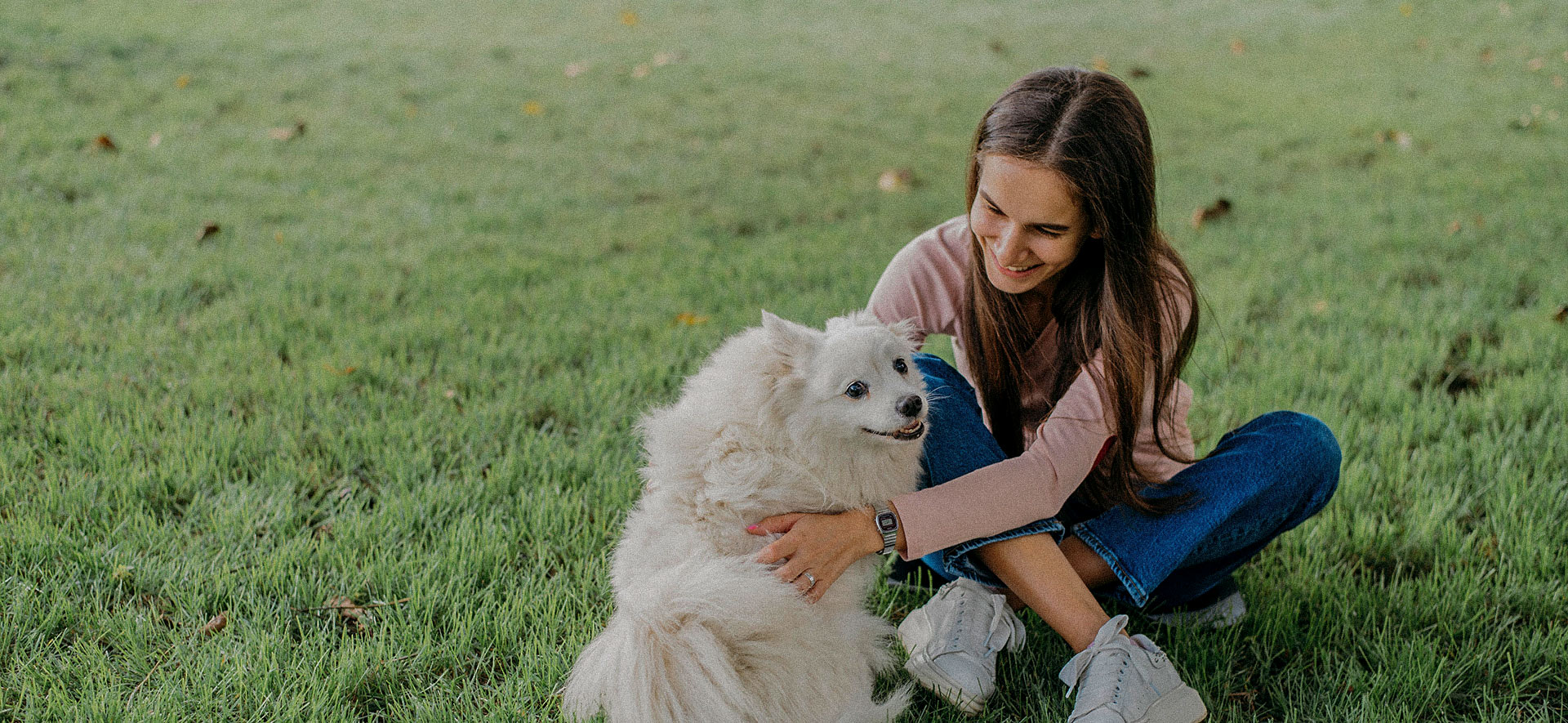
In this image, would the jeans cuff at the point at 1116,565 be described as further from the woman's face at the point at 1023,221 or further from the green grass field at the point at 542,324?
the woman's face at the point at 1023,221

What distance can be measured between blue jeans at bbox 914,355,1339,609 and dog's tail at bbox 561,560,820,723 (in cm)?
60

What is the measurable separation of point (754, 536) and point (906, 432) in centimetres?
36

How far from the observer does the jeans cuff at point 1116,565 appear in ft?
7.16

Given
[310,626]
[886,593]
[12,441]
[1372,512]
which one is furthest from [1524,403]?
[12,441]

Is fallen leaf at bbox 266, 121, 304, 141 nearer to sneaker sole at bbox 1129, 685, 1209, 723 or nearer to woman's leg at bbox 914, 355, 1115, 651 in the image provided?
woman's leg at bbox 914, 355, 1115, 651

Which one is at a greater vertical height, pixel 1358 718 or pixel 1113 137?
pixel 1113 137

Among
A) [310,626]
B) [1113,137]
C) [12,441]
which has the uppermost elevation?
[1113,137]

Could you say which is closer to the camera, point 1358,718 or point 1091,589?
point 1358,718

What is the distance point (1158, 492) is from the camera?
2.30 m

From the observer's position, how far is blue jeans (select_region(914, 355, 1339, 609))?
7.09 feet

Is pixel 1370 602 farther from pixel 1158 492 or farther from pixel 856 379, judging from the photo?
pixel 856 379

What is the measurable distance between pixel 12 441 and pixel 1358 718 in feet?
11.0

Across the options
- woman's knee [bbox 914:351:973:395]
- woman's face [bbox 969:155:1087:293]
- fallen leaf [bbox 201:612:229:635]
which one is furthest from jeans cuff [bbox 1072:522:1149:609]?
fallen leaf [bbox 201:612:229:635]

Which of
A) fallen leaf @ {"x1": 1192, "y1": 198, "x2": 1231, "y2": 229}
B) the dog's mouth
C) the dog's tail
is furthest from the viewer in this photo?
fallen leaf @ {"x1": 1192, "y1": 198, "x2": 1231, "y2": 229}
